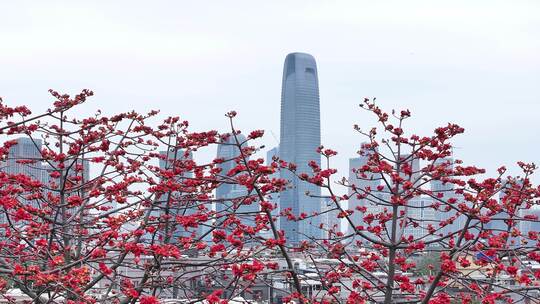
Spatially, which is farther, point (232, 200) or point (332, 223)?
point (332, 223)

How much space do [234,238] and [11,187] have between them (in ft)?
13.6

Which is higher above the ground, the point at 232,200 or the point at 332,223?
the point at 232,200

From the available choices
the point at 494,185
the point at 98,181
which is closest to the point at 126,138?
the point at 98,181

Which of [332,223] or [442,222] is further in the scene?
[332,223]

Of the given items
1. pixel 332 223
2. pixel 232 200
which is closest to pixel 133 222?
pixel 232 200

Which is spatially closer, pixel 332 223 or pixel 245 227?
pixel 245 227

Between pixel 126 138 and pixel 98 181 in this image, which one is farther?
pixel 126 138

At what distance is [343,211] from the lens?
882cm

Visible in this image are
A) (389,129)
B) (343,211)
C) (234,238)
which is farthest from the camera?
(389,129)

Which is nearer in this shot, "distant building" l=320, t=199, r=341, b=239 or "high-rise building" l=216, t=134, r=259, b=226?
"high-rise building" l=216, t=134, r=259, b=226

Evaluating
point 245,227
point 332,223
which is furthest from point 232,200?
point 332,223

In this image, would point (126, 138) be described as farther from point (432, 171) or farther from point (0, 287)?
point (432, 171)

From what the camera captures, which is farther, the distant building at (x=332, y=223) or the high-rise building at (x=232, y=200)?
the distant building at (x=332, y=223)

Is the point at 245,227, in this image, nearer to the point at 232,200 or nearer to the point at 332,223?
the point at 232,200
